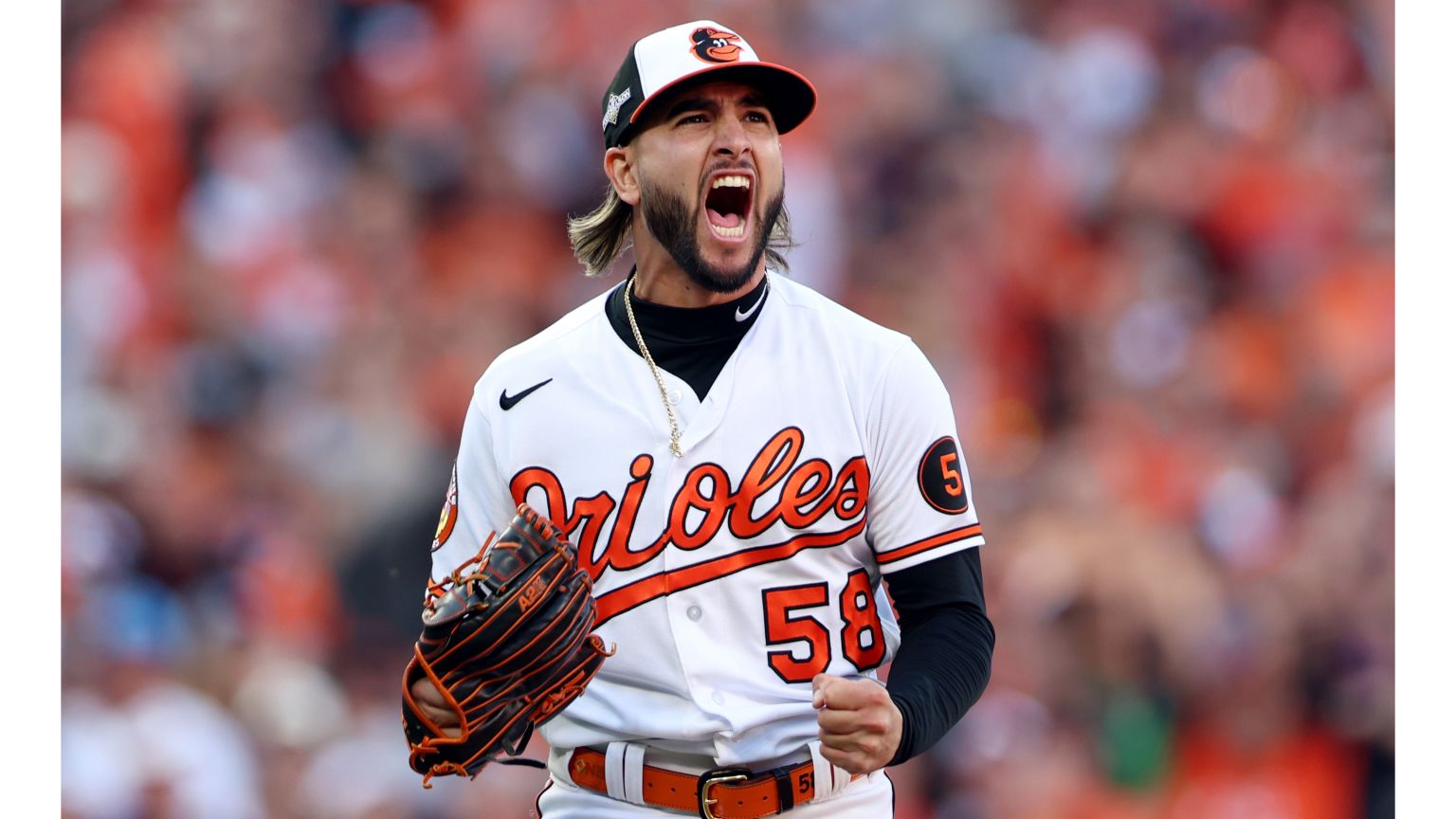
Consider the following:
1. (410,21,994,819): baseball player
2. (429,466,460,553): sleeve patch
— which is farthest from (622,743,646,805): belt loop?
(429,466,460,553): sleeve patch

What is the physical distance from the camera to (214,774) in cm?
459

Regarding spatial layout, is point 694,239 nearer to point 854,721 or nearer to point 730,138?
point 730,138

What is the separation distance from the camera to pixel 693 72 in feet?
7.73

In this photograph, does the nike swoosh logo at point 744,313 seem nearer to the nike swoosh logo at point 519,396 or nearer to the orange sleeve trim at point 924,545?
the nike swoosh logo at point 519,396

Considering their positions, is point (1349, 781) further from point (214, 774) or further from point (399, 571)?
point (214, 774)

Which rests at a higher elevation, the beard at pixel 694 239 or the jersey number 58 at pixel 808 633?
the beard at pixel 694 239

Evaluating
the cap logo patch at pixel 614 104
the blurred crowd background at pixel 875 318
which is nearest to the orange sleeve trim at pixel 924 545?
the cap logo patch at pixel 614 104

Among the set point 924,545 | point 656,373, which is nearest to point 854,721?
point 924,545

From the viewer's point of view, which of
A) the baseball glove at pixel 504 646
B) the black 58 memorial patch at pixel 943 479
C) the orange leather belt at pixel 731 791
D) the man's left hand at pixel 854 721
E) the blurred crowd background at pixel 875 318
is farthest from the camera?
the blurred crowd background at pixel 875 318

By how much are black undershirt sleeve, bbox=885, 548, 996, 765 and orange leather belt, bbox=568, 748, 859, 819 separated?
20cm

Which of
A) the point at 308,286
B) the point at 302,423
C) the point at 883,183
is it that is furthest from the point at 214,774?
the point at 883,183

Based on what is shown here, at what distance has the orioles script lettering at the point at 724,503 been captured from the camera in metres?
2.32

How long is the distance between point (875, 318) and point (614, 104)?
263cm

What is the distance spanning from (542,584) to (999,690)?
2.89 m
